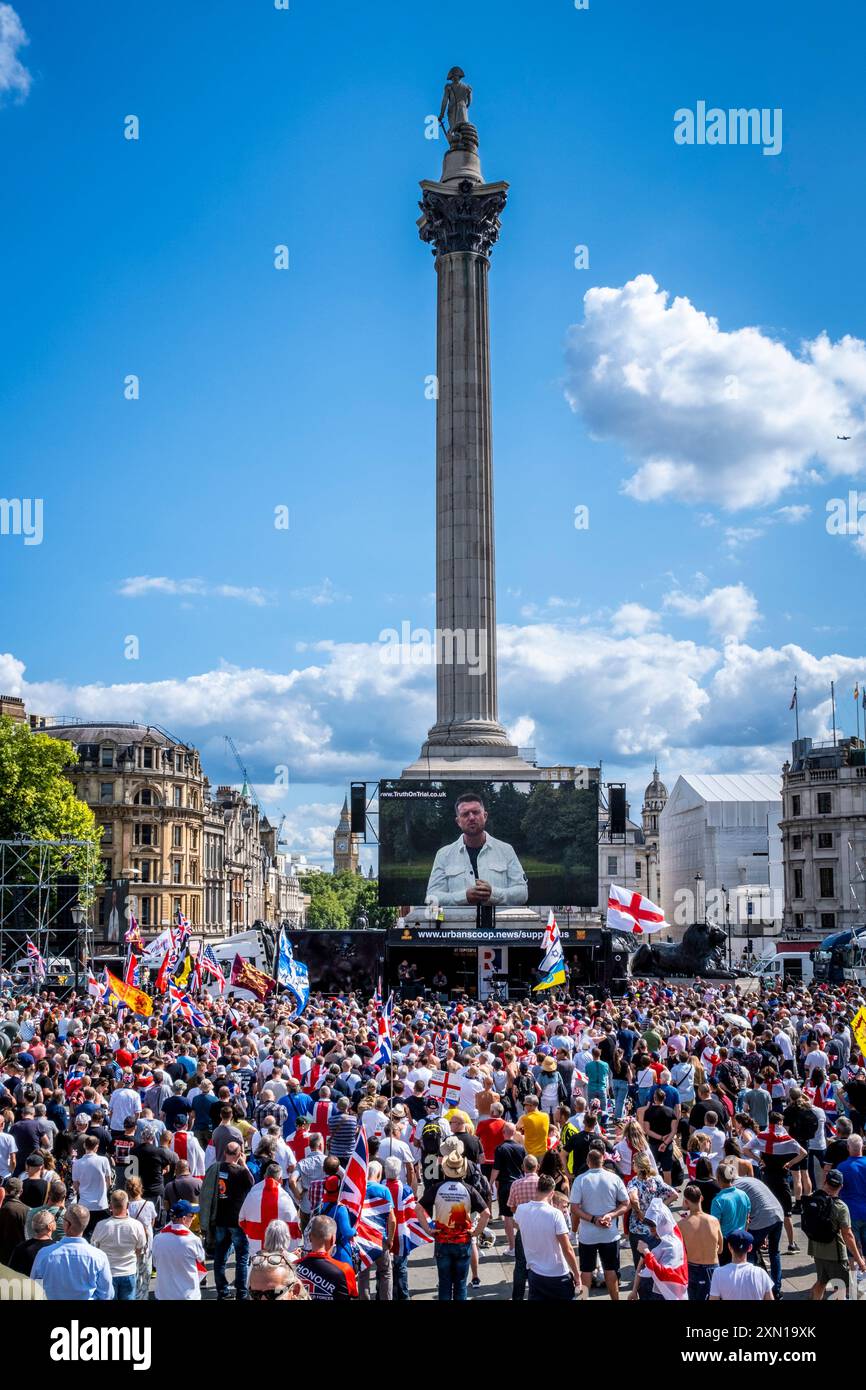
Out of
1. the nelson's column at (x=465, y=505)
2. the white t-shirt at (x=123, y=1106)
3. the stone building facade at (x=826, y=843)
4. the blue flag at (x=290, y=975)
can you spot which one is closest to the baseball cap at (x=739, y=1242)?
the white t-shirt at (x=123, y=1106)

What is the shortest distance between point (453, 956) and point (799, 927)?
1579 inches

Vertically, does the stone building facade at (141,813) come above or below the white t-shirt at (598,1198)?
above

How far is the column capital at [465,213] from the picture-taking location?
63688 mm

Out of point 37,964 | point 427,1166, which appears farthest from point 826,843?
point 427,1166

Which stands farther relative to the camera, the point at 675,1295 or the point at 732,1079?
the point at 732,1079

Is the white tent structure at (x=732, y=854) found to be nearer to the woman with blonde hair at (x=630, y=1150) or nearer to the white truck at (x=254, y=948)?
the white truck at (x=254, y=948)

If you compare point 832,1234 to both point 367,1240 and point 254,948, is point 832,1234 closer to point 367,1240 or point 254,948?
point 367,1240

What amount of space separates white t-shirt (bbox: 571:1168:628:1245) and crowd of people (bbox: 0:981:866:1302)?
0.07 ft

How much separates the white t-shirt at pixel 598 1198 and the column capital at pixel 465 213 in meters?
58.1

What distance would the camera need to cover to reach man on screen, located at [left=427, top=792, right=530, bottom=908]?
51781 mm

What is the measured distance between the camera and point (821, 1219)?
11297 mm

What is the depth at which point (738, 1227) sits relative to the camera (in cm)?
1122
